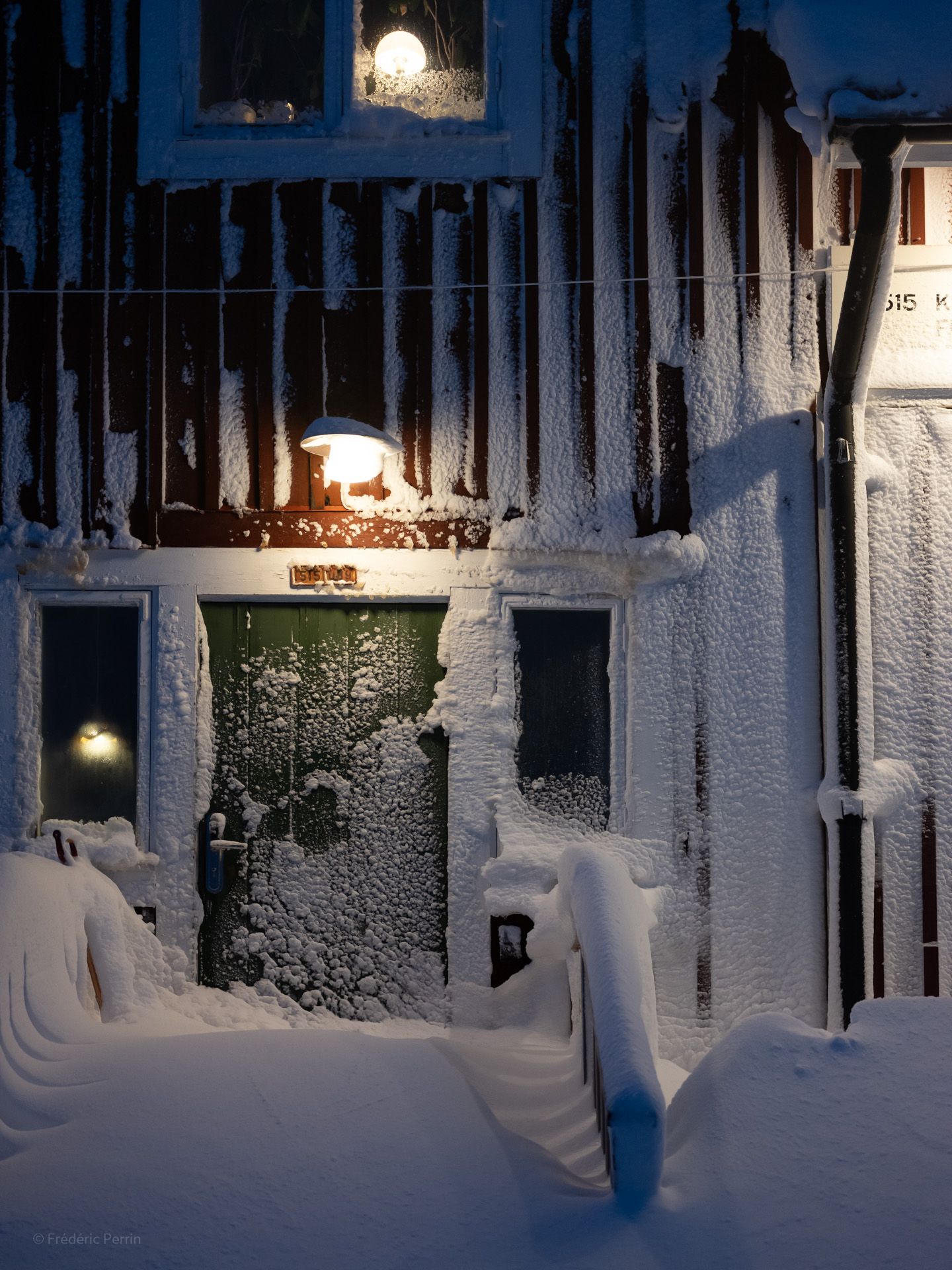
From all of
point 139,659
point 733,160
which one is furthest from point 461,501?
point 733,160

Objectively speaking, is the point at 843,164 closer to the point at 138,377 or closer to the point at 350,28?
the point at 350,28

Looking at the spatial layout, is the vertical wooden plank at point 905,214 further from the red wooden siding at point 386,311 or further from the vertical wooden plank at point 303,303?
the vertical wooden plank at point 303,303

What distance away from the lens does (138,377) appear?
4.25 m

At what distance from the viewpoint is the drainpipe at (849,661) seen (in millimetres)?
3859

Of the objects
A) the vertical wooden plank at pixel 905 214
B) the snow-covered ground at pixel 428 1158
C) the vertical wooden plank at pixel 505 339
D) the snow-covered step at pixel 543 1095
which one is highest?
the vertical wooden plank at pixel 905 214

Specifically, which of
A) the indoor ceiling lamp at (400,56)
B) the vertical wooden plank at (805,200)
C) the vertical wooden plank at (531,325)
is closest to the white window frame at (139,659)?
the vertical wooden plank at (531,325)

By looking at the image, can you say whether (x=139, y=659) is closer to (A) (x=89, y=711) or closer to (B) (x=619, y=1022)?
(A) (x=89, y=711)

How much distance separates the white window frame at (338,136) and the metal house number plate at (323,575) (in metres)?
1.98

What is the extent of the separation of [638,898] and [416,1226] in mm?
1467

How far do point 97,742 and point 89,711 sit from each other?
16 cm

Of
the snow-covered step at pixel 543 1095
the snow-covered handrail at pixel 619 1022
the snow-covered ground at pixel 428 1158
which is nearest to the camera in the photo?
the snow-covered ground at pixel 428 1158

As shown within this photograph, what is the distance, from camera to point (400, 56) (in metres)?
4.30

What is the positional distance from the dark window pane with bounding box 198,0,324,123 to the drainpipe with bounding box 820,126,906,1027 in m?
2.90

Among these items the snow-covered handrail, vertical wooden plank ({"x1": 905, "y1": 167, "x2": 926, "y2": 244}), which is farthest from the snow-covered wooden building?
the snow-covered handrail
